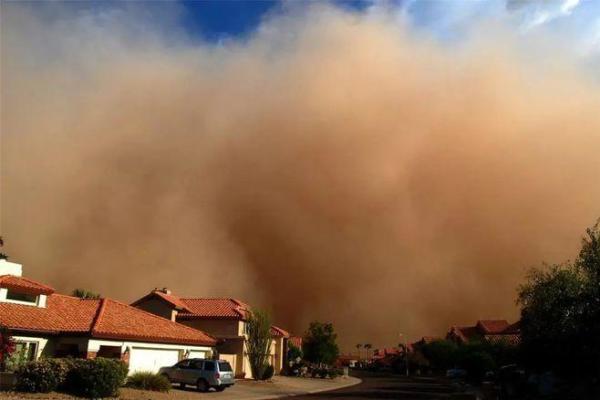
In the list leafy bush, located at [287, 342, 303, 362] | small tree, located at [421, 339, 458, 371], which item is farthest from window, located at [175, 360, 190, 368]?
small tree, located at [421, 339, 458, 371]

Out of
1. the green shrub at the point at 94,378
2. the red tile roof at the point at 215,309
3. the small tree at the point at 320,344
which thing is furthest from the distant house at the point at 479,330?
the green shrub at the point at 94,378

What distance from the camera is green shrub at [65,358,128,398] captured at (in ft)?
62.4

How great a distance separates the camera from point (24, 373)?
18656mm

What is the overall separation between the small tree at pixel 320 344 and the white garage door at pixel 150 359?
2709 cm

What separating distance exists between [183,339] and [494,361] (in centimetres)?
3144

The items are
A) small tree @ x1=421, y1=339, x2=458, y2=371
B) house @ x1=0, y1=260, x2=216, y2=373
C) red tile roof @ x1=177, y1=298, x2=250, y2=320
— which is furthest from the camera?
small tree @ x1=421, y1=339, x2=458, y2=371

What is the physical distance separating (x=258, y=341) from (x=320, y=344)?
20504 millimetres

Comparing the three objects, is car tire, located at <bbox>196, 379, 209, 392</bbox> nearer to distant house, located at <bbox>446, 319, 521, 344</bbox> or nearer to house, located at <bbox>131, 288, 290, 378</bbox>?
house, located at <bbox>131, 288, 290, 378</bbox>

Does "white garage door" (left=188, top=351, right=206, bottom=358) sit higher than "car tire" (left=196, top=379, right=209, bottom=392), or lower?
higher

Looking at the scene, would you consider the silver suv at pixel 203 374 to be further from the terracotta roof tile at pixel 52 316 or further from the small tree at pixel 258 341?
the small tree at pixel 258 341

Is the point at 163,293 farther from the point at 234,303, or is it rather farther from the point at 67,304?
the point at 67,304

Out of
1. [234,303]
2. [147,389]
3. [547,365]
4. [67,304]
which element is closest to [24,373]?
[147,389]

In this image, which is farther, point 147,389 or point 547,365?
point 547,365

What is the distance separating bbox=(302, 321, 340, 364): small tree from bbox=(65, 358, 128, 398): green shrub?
36.4 meters
